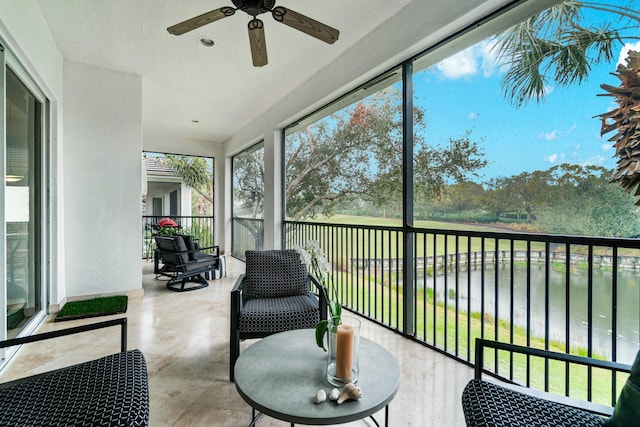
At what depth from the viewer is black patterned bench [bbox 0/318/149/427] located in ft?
3.24

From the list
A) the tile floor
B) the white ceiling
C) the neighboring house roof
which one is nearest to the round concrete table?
the tile floor

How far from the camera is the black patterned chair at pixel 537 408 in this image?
0.94m

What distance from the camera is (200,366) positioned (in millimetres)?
2172

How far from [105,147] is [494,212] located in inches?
170

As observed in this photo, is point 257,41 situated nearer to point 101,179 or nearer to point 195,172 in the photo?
point 101,179

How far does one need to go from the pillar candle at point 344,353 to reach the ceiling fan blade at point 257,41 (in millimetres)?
1997

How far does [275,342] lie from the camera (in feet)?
5.08

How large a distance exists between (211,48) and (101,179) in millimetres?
2102

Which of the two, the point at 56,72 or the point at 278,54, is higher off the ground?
the point at 278,54

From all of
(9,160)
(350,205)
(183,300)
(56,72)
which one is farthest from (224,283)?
(56,72)

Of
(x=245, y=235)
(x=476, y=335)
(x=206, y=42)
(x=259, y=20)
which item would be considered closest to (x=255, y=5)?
(x=259, y=20)

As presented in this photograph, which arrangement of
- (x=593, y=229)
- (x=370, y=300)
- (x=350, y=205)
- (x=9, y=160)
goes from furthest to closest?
(x=350, y=205), (x=370, y=300), (x=9, y=160), (x=593, y=229)

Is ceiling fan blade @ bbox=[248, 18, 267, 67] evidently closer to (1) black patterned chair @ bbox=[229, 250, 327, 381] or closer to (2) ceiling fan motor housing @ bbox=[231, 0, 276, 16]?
(2) ceiling fan motor housing @ bbox=[231, 0, 276, 16]

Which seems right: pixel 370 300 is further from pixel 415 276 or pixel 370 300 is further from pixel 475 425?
pixel 475 425
